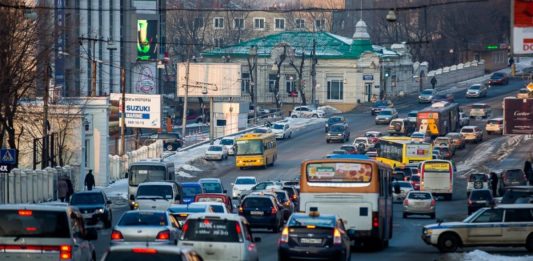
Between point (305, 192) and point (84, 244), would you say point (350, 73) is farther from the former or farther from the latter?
point (84, 244)

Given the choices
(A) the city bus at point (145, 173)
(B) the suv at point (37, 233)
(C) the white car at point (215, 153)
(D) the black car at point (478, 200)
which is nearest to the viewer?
(B) the suv at point (37, 233)

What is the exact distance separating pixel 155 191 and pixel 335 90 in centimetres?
8676

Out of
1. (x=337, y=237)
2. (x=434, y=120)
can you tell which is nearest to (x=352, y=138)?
(x=434, y=120)

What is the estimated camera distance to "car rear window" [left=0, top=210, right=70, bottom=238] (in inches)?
863

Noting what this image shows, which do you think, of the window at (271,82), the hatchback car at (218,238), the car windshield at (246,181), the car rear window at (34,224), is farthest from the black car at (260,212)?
the window at (271,82)

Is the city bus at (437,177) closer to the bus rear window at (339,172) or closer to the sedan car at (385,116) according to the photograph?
the bus rear window at (339,172)

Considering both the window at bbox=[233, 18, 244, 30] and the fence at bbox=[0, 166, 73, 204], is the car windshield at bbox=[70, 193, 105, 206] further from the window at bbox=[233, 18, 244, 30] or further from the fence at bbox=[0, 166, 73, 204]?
the window at bbox=[233, 18, 244, 30]

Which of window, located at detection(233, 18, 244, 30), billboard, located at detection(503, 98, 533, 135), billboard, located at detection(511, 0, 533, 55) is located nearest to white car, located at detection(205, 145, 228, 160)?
billboard, located at detection(503, 98, 533, 135)

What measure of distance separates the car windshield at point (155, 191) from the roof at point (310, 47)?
85.2 metres

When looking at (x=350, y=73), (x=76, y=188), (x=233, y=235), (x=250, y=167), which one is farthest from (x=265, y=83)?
(x=233, y=235)

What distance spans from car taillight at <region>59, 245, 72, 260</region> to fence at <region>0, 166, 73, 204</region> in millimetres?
31620

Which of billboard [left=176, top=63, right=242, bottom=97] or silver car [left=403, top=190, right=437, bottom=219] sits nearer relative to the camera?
silver car [left=403, top=190, right=437, bottom=219]

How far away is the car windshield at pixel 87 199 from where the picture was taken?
146 feet

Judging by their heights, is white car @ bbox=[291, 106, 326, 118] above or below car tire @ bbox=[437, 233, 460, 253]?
above
